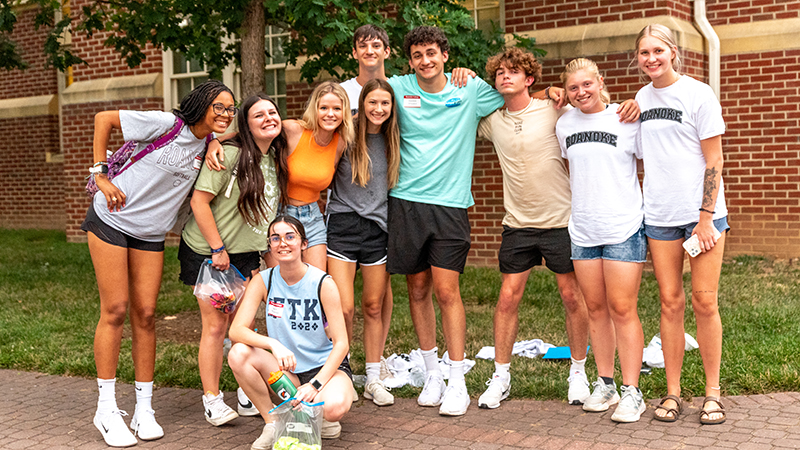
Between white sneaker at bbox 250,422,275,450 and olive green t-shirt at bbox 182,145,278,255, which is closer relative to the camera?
white sneaker at bbox 250,422,275,450

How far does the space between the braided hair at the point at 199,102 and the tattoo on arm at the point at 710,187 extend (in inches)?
104

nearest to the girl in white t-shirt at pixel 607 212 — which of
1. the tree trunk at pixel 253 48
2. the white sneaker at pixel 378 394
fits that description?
the white sneaker at pixel 378 394

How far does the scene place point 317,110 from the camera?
4.56 meters

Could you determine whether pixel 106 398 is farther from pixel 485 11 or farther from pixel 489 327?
pixel 485 11

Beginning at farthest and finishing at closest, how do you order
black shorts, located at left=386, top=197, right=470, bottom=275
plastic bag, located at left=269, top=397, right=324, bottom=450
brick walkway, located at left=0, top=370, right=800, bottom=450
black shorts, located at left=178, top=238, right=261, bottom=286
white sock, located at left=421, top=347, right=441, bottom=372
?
white sock, located at left=421, top=347, right=441, bottom=372
black shorts, located at left=386, top=197, right=470, bottom=275
black shorts, located at left=178, top=238, right=261, bottom=286
brick walkway, located at left=0, top=370, right=800, bottom=450
plastic bag, located at left=269, top=397, right=324, bottom=450

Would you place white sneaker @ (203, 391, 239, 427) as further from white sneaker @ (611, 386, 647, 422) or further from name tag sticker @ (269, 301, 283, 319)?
white sneaker @ (611, 386, 647, 422)

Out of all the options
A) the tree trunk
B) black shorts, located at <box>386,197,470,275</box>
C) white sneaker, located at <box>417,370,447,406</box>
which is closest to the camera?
black shorts, located at <box>386,197,470,275</box>

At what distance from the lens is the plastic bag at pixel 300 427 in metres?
3.84

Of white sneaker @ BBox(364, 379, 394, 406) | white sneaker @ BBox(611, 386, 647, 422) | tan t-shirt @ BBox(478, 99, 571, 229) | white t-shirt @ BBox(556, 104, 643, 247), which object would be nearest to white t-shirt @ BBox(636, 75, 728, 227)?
white t-shirt @ BBox(556, 104, 643, 247)

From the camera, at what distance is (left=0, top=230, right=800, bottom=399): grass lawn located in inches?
199

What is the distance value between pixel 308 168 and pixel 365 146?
39cm

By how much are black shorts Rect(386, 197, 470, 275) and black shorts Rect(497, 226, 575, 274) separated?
0.89ft

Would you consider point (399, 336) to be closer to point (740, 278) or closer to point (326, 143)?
point (326, 143)

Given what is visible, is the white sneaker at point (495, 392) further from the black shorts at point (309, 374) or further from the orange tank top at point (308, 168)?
the orange tank top at point (308, 168)
